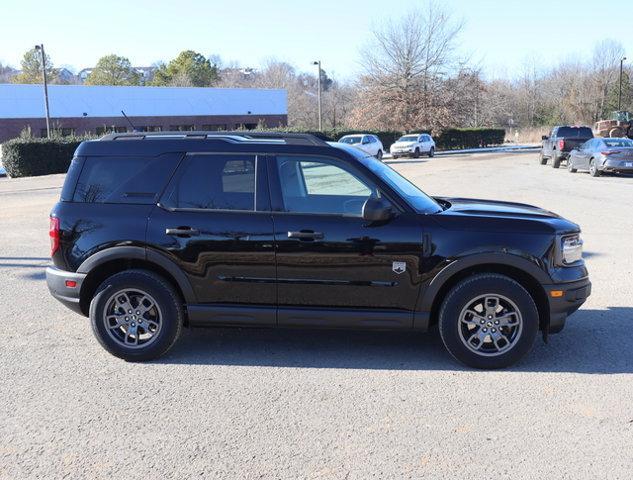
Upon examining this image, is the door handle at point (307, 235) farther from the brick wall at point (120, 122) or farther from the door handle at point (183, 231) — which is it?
the brick wall at point (120, 122)

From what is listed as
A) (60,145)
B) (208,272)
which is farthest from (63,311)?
(60,145)

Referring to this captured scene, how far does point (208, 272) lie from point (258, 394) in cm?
113

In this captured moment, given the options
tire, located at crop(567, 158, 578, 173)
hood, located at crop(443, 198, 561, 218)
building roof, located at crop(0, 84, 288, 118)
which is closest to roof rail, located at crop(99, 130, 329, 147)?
hood, located at crop(443, 198, 561, 218)

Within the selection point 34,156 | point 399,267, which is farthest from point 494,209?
point 34,156

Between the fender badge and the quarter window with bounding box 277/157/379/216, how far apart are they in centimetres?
49

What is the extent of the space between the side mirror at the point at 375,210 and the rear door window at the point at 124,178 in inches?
65.3

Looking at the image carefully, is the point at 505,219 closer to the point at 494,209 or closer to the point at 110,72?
the point at 494,209

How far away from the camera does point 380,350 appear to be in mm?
5418

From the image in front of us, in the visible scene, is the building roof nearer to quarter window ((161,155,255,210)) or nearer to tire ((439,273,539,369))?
quarter window ((161,155,255,210))

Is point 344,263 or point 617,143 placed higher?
point 617,143

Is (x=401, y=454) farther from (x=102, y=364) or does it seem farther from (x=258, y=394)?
(x=102, y=364)

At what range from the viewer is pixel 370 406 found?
4285mm

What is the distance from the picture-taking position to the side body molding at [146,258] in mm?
5125

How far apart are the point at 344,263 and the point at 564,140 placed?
2590 cm
